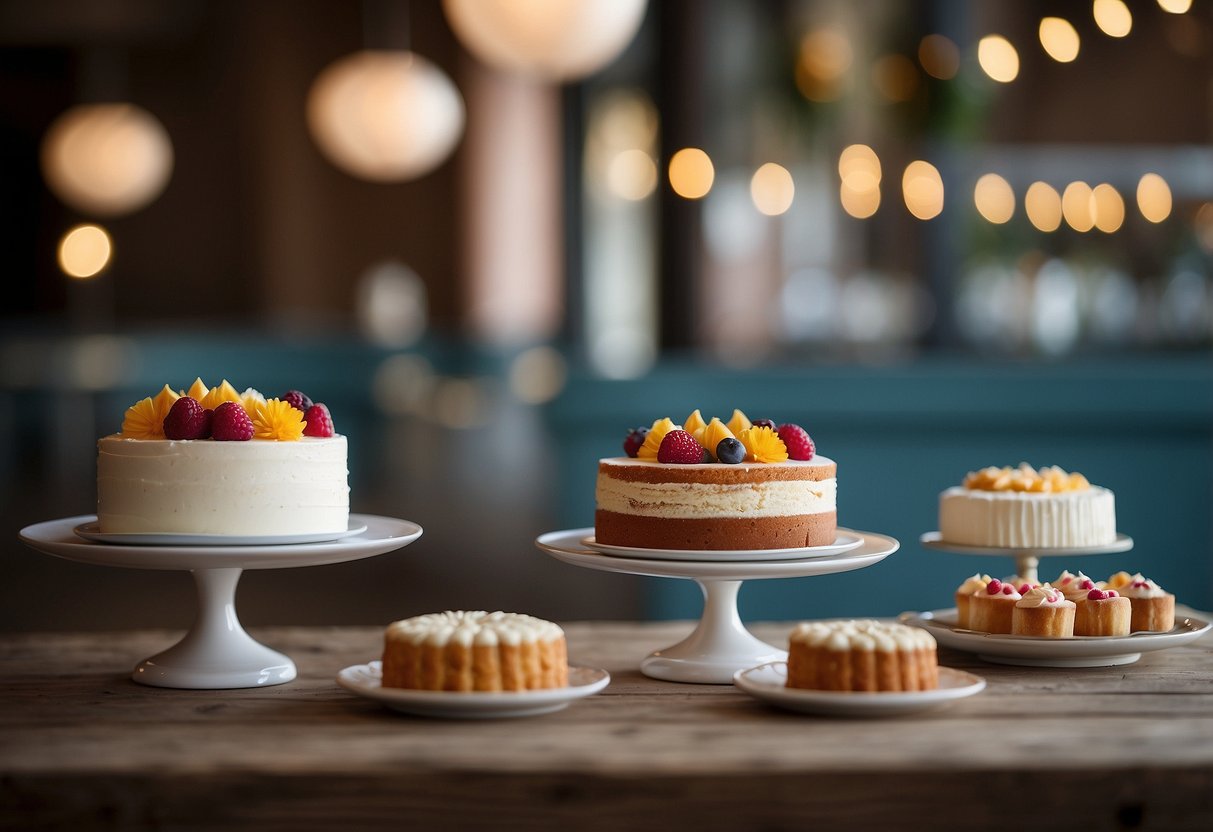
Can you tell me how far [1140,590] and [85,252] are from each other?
40.4 feet

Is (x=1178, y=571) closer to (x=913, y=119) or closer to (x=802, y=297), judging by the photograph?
(x=913, y=119)

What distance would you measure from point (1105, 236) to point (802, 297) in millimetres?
1361

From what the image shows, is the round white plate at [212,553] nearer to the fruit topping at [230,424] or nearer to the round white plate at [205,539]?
the round white plate at [205,539]

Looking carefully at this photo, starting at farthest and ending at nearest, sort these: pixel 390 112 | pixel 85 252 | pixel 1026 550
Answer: pixel 85 252 → pixel 390 112 → pixel 1026 550

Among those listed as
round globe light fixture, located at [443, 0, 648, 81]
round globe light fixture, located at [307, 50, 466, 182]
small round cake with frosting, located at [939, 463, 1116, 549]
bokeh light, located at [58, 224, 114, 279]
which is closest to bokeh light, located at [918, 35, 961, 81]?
round globe light fixture, located at [443, 0, 648, 81]

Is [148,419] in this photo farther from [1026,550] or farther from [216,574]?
[1026,550]

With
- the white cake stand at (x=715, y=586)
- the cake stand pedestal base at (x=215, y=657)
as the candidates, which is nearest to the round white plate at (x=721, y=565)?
the white cake stand at (x=715, y=586)

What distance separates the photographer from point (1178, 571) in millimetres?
4438

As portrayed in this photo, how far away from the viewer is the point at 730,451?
5.59ft

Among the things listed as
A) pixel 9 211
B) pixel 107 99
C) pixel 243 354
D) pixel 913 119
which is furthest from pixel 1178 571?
pixel 9 211

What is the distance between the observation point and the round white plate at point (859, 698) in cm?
139

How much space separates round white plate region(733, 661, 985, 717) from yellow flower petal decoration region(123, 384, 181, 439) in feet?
2.36

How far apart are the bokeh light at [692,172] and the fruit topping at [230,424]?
11.1ft

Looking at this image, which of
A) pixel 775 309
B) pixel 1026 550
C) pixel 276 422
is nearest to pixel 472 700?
pixel 276 422
